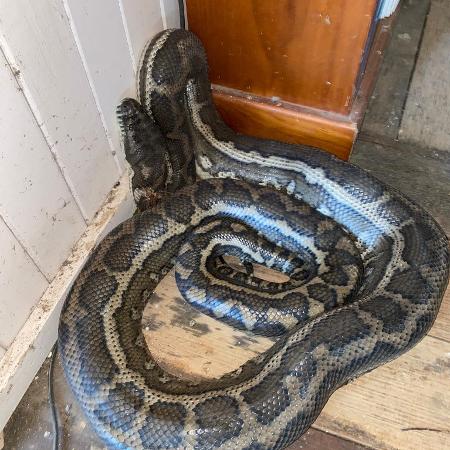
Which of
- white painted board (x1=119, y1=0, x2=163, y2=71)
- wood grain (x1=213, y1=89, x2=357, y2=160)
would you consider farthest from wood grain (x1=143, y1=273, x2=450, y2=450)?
white painted board (x1=119, y1=0, x2=163, y2=71)

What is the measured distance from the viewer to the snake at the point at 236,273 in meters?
1.79

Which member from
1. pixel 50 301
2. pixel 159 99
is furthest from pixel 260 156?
pixel 50 301

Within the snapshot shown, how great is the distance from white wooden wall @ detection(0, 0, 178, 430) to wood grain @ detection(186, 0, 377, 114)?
314 millimetres

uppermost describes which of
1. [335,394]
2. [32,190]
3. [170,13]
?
[170,13]

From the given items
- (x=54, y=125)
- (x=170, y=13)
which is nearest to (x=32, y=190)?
(x=54, y=125)

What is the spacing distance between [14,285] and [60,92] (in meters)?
0.73

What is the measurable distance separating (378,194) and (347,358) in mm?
799

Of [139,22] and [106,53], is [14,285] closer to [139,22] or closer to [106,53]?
[106,53]

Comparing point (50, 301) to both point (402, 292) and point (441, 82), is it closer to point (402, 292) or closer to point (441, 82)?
point (402, 292)

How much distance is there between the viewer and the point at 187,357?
2.14 meters

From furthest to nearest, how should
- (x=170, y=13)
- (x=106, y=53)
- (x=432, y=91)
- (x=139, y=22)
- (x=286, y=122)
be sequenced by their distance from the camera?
1. (x=432, y=91)
2. (x=286, y=122)
3. (x=170, y=13)
4. (x=139, y=22)
5. (x=106, y=53)

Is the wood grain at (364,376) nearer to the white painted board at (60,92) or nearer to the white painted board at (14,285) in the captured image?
the white painted board at (14,285)

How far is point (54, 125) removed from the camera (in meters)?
1.84

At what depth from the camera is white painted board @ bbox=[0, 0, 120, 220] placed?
1574 millimetres
